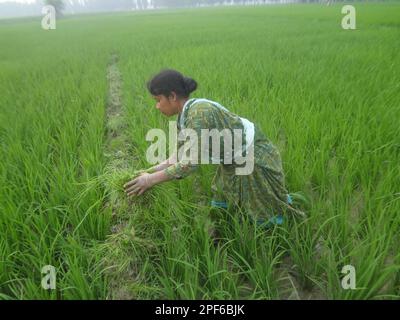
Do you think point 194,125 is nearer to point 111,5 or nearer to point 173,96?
point 173,96

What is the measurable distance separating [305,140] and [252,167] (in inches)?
29.3

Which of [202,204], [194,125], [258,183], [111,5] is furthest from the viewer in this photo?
[111,5]

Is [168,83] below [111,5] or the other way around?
below

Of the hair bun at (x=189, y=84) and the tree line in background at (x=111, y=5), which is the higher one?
the tree line in background at (x=111, y=5)

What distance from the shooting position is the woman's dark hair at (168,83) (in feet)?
4.18

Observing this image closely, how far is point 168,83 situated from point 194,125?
0.21 meters

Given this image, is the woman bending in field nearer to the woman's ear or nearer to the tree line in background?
the woman's ear

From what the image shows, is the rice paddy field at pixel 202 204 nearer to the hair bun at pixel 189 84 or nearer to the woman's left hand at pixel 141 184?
the woman's left hand at pixel 141 184

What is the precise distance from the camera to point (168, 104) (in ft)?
4.41

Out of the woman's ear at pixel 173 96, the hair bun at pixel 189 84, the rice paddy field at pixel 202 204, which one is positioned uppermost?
the hair bun at pixel 189 84

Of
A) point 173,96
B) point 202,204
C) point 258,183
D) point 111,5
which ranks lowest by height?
point 202,204

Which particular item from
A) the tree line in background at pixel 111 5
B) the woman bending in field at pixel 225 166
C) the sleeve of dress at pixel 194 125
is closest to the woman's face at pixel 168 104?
the woman bending in field at pixel 225 166

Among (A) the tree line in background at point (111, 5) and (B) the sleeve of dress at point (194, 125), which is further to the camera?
(A) the tree line in background at point (111, 5)

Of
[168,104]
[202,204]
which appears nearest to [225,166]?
[202,204]
